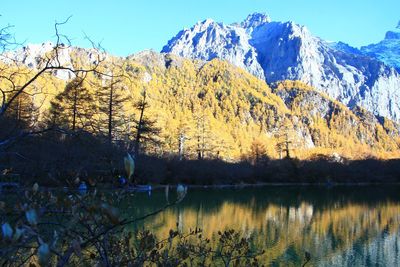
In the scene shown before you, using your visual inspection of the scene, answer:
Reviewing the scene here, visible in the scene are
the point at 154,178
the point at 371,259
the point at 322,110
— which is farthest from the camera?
the point at 322,110

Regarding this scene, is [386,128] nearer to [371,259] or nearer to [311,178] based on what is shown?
[311,178]

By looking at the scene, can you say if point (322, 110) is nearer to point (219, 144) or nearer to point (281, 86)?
point (281, 86)

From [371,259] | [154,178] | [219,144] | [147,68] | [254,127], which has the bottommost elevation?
[371,259]

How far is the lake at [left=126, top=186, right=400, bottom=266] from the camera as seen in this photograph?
15.1 metres

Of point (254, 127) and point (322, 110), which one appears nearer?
point (254, 127)

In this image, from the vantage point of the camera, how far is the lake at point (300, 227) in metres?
15.1

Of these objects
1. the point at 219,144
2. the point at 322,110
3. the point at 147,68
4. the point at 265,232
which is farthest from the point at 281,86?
the point at 265,232

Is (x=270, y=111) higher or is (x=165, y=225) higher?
(x=270, y=111)

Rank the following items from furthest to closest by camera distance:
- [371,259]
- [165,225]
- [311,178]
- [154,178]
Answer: [311,178] → [154,178] → [165,225] → [371,259]

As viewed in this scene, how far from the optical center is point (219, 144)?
64.3 metres

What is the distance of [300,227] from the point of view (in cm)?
2086

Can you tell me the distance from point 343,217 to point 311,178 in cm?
3307

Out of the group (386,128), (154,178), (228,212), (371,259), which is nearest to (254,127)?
(386,128)

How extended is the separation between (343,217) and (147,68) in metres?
117
